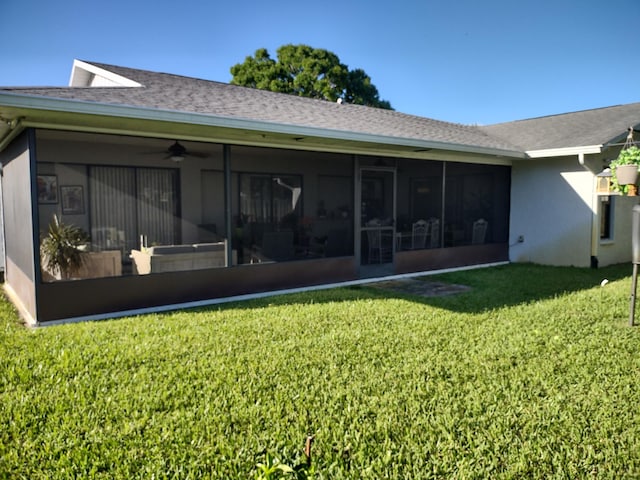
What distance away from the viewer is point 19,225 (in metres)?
6.79

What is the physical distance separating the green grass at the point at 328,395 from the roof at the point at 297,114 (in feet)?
9.27

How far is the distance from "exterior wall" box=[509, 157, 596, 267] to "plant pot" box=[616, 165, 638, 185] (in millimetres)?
4038

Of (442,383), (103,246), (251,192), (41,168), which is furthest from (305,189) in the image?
(442,383)

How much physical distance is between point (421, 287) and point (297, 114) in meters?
3.98

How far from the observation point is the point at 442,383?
12.2 feet

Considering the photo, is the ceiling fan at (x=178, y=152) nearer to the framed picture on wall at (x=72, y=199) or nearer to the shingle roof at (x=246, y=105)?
the shingle roof at (x=246, y=105)

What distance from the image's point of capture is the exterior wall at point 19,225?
578 centimetres

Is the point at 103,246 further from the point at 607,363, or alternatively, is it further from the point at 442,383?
the point at 607,363

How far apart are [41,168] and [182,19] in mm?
7334

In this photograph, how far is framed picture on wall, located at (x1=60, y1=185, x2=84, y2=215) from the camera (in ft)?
25.0

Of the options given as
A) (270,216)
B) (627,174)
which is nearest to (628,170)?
(627,174)

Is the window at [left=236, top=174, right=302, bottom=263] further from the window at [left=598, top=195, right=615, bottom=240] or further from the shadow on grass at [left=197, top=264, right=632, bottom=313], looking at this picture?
the window at [left=598, top=195, right=615, bottom=240]

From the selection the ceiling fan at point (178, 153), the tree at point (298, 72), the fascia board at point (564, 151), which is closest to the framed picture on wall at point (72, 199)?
the ceiling fan at point (178, 153)

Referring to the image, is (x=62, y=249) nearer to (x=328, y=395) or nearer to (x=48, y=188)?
(x=48, y=188)
